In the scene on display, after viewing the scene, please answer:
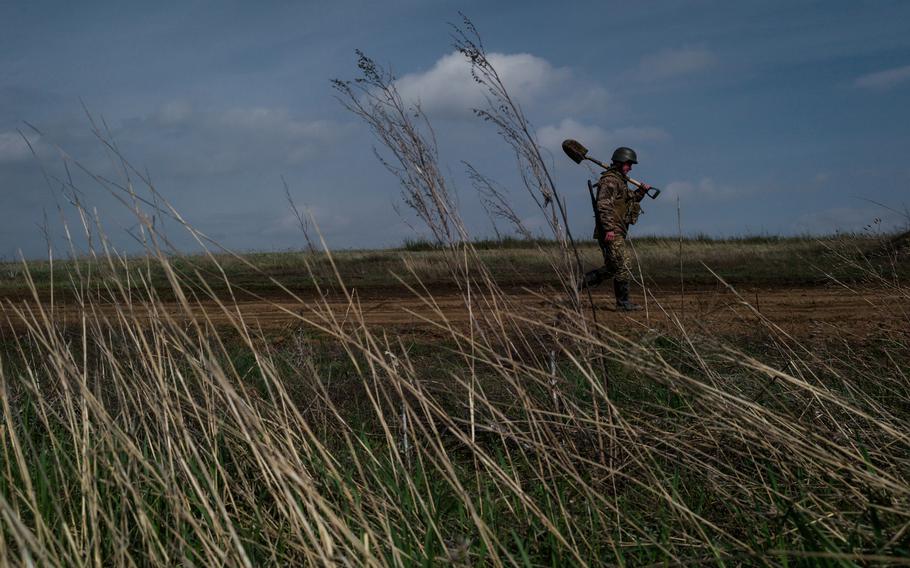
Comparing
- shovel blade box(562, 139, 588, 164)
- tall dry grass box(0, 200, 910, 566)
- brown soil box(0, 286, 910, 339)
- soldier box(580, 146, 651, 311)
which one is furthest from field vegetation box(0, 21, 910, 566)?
soldier box(580, 146, 651, 311)

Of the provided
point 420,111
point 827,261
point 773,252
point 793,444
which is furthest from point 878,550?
point 773,252

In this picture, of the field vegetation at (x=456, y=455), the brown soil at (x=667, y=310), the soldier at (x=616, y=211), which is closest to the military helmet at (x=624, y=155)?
the soldier at (x=616, y=211)

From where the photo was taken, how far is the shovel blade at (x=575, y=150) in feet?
15.2

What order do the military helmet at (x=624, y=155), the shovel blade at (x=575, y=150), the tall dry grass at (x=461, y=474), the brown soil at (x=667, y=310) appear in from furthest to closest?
the military helmet at (x=624, y=155)
the brown soil at (x=667, y=310)
the shovel blade at (x=575, y=150)
the tall dry grass at (x=461, y=474)

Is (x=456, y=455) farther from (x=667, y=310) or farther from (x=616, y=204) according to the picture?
(x=616, y=204)

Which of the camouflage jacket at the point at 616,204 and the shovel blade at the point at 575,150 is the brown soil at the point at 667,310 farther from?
the shovel blade at the point at 575,150

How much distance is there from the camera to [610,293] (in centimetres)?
1183

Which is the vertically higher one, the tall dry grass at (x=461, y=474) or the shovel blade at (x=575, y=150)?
the shovel blade at (x=575, y=150)

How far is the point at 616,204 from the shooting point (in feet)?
30.9

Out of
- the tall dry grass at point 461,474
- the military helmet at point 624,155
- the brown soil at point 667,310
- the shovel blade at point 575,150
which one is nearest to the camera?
the tall dry grass at point 461,474

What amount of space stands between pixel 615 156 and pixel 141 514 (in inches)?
312

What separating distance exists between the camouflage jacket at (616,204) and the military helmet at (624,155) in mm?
149

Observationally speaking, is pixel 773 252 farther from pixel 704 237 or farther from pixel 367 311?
pixel 367 311

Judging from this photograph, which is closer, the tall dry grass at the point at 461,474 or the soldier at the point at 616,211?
the tall dry grass at the point at 461,474
